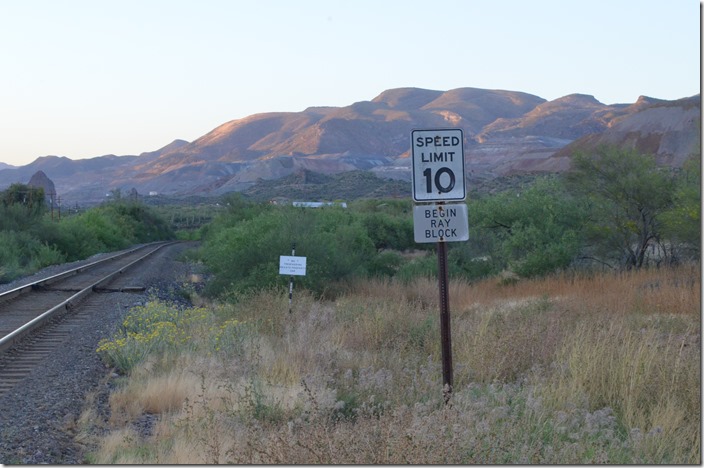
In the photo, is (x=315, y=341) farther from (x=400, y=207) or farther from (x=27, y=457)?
(x=400, y=207)

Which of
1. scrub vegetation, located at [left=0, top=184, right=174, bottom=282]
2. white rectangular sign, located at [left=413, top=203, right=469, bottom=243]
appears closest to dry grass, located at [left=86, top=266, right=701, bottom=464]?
white rectangular sign, located at [left=413, top=203, right=469, bottom=243]

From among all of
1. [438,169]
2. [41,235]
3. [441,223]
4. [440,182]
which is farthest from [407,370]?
[41,235]

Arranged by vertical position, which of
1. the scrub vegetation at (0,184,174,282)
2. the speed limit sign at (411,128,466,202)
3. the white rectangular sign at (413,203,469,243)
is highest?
the speed limit sign at (411,128,466,202)

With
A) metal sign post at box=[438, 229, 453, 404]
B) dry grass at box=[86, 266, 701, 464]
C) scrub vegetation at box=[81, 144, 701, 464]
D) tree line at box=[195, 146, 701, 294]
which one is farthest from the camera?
tree line at box=[195, 146, 701, 294]

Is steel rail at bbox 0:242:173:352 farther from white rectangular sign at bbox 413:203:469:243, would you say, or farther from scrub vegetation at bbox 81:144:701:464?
white rectangular sign at bbox 413:203:469:243

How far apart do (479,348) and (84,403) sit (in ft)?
17.0

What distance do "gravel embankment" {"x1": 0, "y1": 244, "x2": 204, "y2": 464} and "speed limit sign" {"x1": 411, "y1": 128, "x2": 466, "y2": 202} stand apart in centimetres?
442

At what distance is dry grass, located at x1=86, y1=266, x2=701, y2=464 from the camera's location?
7977mm

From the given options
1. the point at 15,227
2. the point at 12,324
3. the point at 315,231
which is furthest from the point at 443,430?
the point at 15,227

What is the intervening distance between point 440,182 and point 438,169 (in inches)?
5.4

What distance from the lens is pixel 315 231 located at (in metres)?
31.0

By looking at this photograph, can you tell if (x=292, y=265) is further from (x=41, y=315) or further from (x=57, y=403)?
(x=57, y=403)

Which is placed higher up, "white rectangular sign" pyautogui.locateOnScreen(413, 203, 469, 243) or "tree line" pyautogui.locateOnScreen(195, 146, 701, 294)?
"white rectangular sign" pyautogui.locateOnScreen(413, 203, 469, 243)

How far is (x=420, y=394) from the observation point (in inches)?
409
